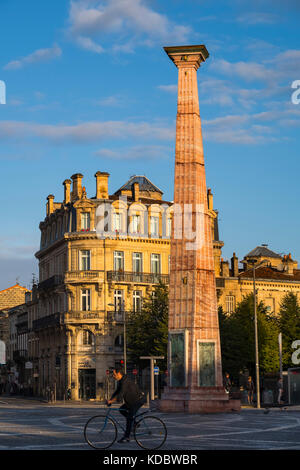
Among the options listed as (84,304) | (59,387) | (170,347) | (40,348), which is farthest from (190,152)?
(40,348)

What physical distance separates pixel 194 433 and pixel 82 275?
46.9 metres

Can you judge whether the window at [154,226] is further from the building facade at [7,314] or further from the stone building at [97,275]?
the building facade at [7,314]

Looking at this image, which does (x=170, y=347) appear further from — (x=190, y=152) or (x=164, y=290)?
(x=164, y=290)

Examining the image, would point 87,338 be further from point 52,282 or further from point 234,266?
point 234,266

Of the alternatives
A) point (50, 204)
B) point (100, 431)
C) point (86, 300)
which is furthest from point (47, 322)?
point (100, 431)

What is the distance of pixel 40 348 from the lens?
79.1 metres

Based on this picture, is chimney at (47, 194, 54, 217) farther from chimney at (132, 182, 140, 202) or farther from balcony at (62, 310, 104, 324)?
balcony at (62, 310, 104, 324)

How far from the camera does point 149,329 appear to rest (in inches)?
2416

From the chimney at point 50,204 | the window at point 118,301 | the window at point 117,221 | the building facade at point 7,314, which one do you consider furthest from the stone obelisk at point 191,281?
the building facade at point 7,314

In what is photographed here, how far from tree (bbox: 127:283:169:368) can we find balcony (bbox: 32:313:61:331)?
8230 mm

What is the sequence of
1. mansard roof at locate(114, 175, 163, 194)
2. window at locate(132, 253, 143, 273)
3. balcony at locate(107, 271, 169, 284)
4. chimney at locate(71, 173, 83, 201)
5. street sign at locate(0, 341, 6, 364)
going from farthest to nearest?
street sign at locate(0, 341, 6, 364) < mansard roof at locate(114, 175, 163, 194) < chimney at locate(71, 173, 83, 201) < window at locate(132, 253, 143, 273) < balcony at locate(107, 271, 169, 284)

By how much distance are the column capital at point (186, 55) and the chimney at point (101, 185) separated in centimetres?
3498

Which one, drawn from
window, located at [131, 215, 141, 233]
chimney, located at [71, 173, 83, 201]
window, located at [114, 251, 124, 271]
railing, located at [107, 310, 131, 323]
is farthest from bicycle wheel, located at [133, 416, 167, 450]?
chimney, located at [71, 173, 83, 201]

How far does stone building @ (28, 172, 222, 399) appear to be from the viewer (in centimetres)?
6812
